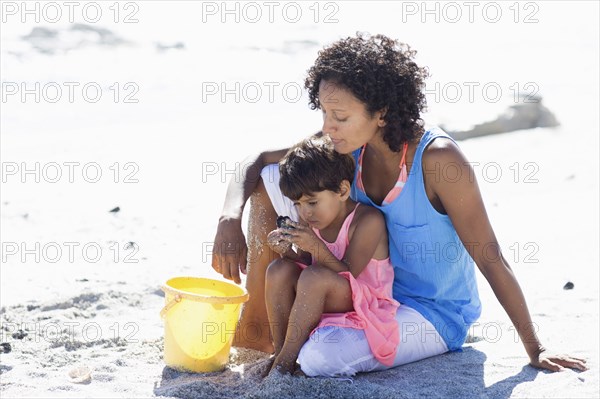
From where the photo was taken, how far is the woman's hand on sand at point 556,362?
3.12 meters

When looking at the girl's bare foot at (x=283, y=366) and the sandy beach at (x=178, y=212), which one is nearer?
the girl's bare foot at (x=283, y=366)

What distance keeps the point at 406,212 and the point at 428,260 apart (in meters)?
0.21

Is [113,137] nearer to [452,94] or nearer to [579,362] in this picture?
[452,94]

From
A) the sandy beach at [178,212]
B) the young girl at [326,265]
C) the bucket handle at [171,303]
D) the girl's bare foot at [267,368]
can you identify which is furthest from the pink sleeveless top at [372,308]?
the bucket handle at [171,303]

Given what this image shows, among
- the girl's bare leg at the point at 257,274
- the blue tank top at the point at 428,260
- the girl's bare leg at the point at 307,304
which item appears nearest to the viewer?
the girl's bare leg at the point at 307,304

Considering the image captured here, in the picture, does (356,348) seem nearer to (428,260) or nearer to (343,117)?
(428,260)

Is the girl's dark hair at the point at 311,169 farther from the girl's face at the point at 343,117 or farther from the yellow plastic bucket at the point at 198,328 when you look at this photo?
the yellow plastic bucket at the point at 198,328

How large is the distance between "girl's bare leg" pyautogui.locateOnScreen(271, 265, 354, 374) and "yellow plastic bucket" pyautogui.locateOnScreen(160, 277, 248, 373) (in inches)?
10.6

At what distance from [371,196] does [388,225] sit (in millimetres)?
148

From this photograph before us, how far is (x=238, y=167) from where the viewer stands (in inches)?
141

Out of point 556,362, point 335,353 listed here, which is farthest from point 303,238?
point 556,362

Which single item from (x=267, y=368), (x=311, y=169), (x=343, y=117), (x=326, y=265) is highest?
(x=343, y=117)

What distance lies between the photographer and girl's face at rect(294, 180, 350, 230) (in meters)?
3.19

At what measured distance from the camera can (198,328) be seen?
320 centimetres
